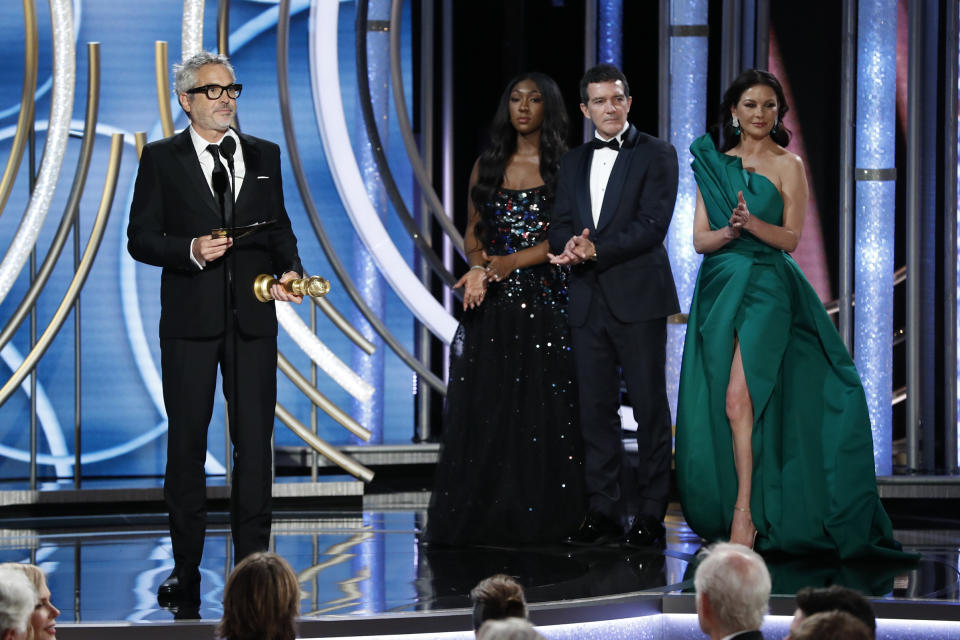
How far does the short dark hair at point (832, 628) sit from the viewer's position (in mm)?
1651

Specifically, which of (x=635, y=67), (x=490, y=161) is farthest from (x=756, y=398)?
(x=635, y=67)

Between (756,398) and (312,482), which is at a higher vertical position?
(756,398)

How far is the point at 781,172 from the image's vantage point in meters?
3.78

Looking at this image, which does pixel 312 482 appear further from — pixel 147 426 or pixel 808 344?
pixel 808 344

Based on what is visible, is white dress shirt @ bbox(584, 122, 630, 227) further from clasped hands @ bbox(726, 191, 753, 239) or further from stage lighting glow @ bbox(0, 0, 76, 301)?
stage lighting glow @ bbox(0, 0, 76, 301)

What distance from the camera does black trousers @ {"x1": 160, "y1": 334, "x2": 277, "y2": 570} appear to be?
10.3ft

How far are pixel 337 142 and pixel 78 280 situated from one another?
3.39 feet

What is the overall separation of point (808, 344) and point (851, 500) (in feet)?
1.54

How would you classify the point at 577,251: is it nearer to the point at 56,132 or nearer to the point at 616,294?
the point at 616,294

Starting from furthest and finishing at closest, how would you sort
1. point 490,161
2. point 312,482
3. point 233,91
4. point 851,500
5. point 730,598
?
point 312,482 → point 490,161 → point 851,500 → point 233,91 → point 730,598

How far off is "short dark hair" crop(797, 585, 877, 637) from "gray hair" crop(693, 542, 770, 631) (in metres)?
0.07

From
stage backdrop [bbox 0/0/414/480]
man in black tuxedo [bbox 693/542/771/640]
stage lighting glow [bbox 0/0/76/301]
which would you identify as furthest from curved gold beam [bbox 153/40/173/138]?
man in black tuxedo [bbox 693/542/771/640]

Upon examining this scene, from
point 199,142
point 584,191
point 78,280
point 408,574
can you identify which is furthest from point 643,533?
point 78,280

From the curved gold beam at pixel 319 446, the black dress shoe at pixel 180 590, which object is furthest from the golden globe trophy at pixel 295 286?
the curved gold beam at pixel 319 446
